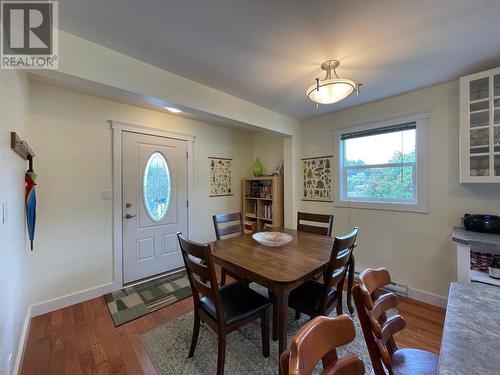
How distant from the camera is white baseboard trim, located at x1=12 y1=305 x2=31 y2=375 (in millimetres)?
1495

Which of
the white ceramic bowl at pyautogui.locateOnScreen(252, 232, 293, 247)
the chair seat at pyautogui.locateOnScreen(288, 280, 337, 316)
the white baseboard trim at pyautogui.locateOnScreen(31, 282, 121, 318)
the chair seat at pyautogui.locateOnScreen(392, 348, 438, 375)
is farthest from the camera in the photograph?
the white baseboard trim at pyautogui.locateOnScreen(31, 282, 121, 318)

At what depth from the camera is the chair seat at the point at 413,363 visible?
0.94m

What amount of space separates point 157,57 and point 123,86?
36cm

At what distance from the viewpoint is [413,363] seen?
99cm

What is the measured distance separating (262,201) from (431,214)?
7.54 ft

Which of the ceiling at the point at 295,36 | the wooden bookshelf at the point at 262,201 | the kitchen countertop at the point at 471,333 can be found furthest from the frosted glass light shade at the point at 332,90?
the wooden bookshelf at the point at 262,201

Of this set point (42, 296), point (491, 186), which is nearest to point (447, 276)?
point (491, 186)

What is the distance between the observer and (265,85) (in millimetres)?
2242

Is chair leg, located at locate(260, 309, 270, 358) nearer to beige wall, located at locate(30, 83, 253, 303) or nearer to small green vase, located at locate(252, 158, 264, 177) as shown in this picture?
beige wall, located at locate(30, 83, 253, 303)

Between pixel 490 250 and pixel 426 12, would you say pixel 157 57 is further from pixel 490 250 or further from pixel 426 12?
pixel 490 250

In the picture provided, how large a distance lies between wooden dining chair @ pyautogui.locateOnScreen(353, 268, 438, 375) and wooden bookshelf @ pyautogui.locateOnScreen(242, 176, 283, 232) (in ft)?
8.12

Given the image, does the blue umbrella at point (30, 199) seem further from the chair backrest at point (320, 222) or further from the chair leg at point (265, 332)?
the chair backrest at point (320, 222)

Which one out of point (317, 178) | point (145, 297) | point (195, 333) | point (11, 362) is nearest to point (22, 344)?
point (11, 362)

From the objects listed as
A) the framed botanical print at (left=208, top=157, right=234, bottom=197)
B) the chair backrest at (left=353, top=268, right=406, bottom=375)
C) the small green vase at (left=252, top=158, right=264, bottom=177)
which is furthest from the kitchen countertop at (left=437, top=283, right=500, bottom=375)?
the framed botanical print at (left=208, top=157, right=234, bottom=197)
